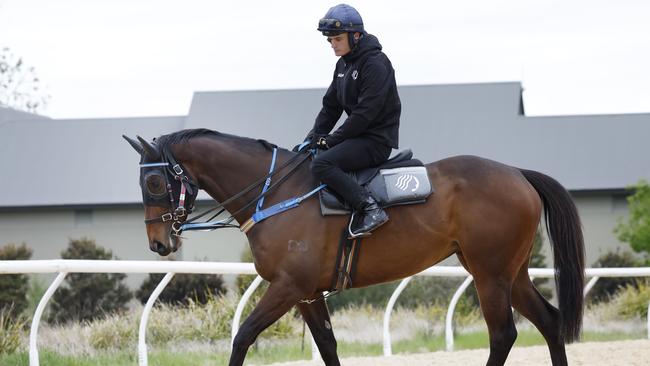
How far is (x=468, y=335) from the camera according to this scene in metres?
13.2

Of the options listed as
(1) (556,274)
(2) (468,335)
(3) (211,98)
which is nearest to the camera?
(1) (556,274)

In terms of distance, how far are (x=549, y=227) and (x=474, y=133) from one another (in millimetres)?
23125

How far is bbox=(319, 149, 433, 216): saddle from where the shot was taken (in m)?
6.85

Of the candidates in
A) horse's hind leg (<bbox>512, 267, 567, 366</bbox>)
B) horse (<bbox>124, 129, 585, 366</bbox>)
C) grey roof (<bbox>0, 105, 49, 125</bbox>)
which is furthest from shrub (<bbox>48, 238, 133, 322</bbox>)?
grey roof (<bbox>0, 105, 49, 125</bbox>)

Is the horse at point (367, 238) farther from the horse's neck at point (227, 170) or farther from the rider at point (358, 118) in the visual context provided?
the rider at point (358, 118)

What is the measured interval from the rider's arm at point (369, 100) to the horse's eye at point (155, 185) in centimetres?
125

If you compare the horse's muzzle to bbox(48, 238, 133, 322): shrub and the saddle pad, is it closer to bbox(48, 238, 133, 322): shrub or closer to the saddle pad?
the saddle pad

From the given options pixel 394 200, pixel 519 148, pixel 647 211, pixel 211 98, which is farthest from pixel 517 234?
pixel 211 98

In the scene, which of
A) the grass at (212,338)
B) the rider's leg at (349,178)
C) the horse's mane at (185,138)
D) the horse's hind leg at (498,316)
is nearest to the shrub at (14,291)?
the grass at (212,338)

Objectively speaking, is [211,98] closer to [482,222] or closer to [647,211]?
[647,211]

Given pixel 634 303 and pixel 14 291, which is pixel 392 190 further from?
pixel 14 291

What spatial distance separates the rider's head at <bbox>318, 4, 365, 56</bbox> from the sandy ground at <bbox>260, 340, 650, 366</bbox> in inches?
133

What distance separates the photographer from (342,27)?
22.8 ft

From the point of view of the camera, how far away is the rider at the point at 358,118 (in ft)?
22.3
